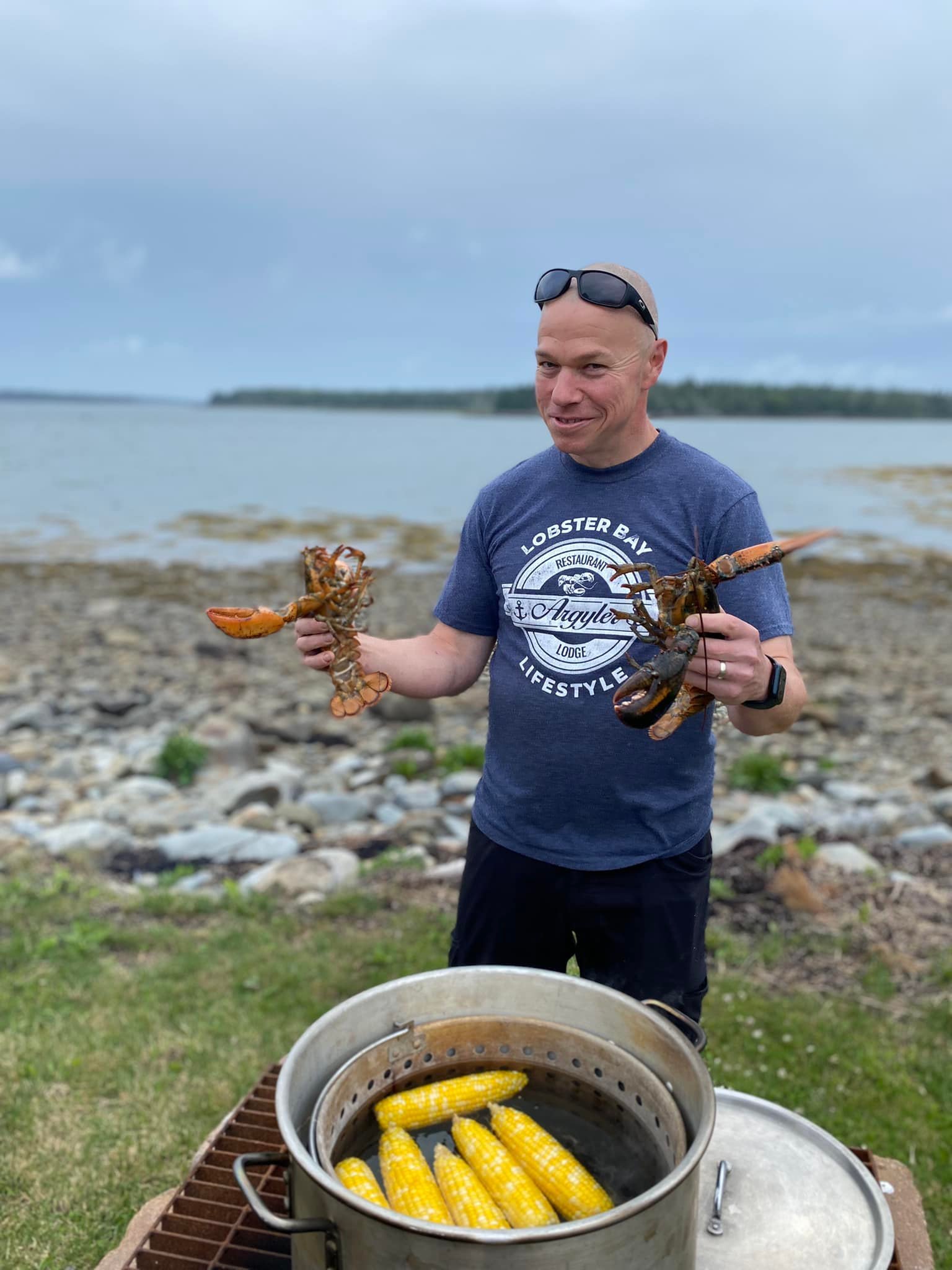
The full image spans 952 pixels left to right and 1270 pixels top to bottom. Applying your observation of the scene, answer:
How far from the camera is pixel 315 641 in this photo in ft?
11.1

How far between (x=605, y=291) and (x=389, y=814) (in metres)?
6.15

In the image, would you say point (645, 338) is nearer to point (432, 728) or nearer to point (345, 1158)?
point (345, 1158)

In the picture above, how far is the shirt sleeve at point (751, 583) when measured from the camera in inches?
118

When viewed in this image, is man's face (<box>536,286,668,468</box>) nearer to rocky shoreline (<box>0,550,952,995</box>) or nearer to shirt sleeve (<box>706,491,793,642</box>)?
shirt sleeve (<box>706,491,793,642</box>)

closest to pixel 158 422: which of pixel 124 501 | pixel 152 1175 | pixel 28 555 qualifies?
pixel 124 501

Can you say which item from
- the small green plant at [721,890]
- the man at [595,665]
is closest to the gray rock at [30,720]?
the small green plant at [721,890]

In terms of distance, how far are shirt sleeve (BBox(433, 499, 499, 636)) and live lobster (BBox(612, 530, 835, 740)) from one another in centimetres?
94

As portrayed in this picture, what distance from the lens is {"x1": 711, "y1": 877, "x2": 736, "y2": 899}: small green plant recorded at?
653 cm

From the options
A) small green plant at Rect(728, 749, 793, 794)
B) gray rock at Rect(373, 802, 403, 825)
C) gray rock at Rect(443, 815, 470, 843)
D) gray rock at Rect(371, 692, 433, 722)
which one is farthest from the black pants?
gray rock at Rect(371, 692, 433, 722)

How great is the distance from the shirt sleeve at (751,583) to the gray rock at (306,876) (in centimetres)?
450

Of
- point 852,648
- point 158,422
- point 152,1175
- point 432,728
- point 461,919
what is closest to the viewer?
point 461,919

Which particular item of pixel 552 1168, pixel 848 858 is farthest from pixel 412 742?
pixel 552 1168

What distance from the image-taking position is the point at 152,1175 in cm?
418

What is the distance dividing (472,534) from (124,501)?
39.1 meters
